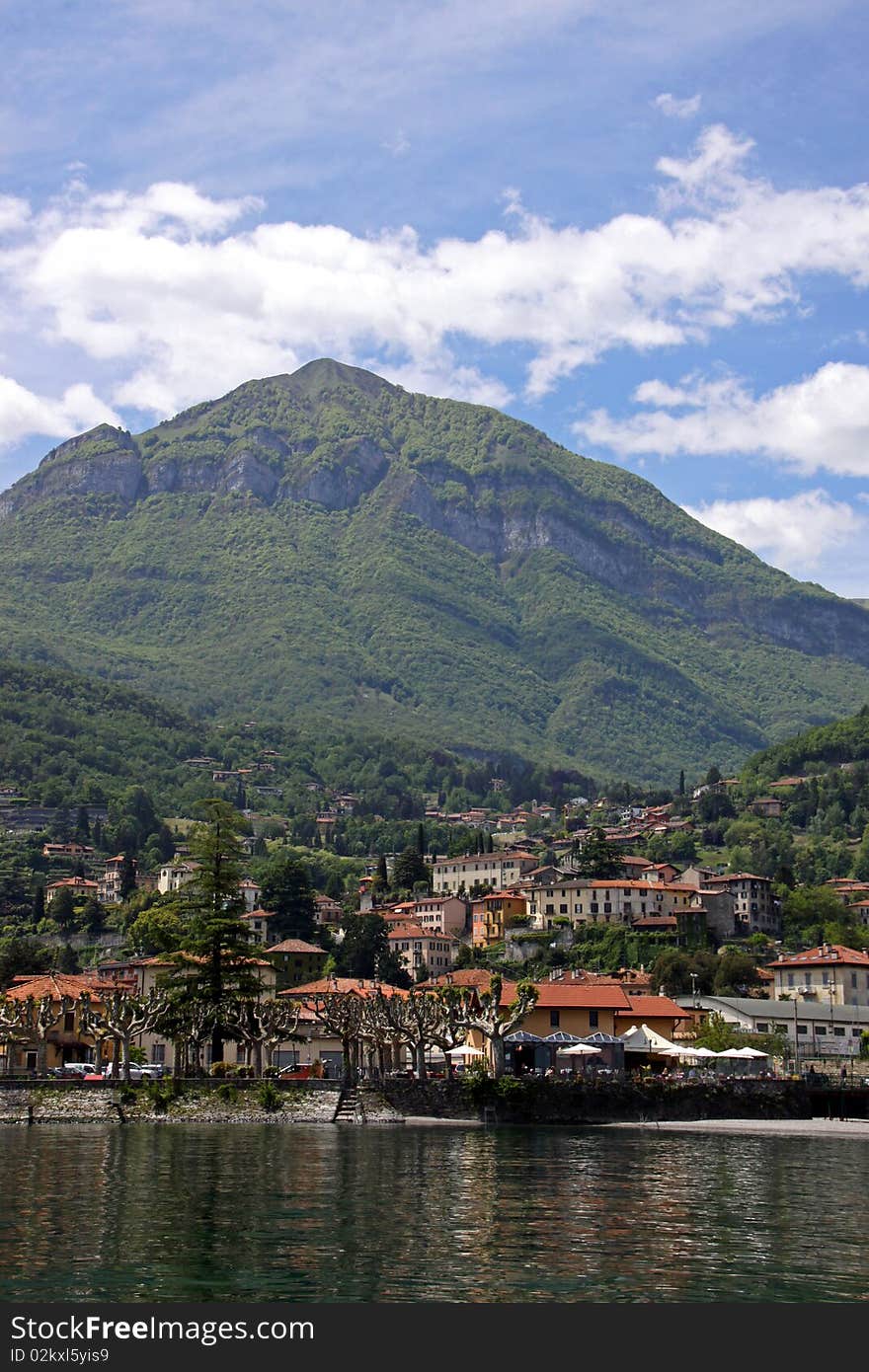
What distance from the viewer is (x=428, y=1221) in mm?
39938

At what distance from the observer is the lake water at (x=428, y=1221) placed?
30.5 m

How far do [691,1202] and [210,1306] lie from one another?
803 inches

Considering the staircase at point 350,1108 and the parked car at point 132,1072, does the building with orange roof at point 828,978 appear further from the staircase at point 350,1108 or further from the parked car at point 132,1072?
Result: the staircase at point 350,1108

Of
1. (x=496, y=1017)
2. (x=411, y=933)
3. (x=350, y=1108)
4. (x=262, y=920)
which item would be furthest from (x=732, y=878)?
(x=350, y=1108)

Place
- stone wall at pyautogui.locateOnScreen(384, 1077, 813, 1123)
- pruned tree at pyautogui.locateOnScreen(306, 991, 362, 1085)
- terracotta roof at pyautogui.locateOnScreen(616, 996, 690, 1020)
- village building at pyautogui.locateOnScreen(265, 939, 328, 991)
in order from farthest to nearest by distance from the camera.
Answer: village building at pyautogui.locateOnScreen(265, 939, 328, 991) < terracotta roof at pyautogui.locateOnScreen(616, 996, 690, 1020) < pruned tree at pyautogui.locateOnScreen(306, 991, 362, 1085) < stone wall at pyautogui.locateOnScreen(384, 1077, 813, 1123)

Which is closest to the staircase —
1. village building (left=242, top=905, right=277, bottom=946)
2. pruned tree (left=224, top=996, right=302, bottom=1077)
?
pruned tree (left=224, top=996, right=302, bottom=1077)

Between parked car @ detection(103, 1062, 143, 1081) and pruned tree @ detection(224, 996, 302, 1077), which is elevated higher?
pruned tree @ detection(224, 996, 302, 1077)

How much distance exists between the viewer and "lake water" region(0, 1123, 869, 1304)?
1203 inches

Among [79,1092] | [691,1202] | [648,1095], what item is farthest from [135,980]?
[691,1202]

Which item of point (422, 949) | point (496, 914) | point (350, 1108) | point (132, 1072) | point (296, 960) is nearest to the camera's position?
point (350, 1108)

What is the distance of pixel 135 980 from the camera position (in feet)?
494

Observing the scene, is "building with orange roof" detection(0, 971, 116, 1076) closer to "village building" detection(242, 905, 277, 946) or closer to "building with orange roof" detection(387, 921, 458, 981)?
"building with orange roof" detection(387, 921, 458, 981)

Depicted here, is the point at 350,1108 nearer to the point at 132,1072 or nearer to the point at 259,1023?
the point at 259,1023

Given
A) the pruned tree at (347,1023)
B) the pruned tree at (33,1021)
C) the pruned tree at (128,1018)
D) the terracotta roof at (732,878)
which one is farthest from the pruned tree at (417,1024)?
the terracotta roof at (732,878)
